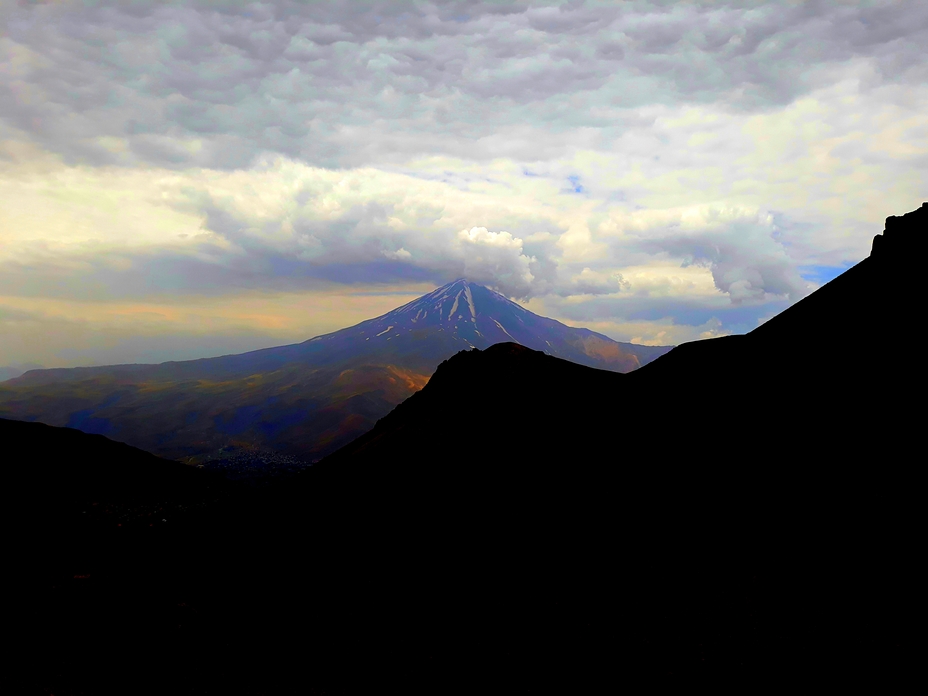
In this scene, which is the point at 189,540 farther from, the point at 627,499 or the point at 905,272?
the point at 905,272

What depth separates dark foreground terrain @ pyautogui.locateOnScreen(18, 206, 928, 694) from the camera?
1820 centimetres

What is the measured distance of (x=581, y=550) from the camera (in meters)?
24.1

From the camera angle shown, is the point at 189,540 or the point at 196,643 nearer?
the point at 196,643

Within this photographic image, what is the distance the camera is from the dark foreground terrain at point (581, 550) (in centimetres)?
1820

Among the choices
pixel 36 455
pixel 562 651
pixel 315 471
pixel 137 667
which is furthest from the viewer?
pixel 36 455

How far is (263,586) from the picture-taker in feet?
85.8

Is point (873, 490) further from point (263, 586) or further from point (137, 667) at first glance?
point (137, 667)

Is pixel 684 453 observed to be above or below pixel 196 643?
above

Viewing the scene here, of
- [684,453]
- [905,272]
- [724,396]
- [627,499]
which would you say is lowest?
[627,499]

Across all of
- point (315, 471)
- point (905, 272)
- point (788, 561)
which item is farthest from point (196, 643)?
point (905, 272)

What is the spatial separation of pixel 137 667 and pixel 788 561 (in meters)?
25.5

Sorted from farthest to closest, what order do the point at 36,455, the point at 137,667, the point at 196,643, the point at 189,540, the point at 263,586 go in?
the point at 36,455
the point at 189,540
the point at 263,586
the point at 196,643
the point at 137,667

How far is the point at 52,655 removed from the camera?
21141 millimetres

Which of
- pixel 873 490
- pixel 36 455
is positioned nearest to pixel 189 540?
Result: pixel 36 455
